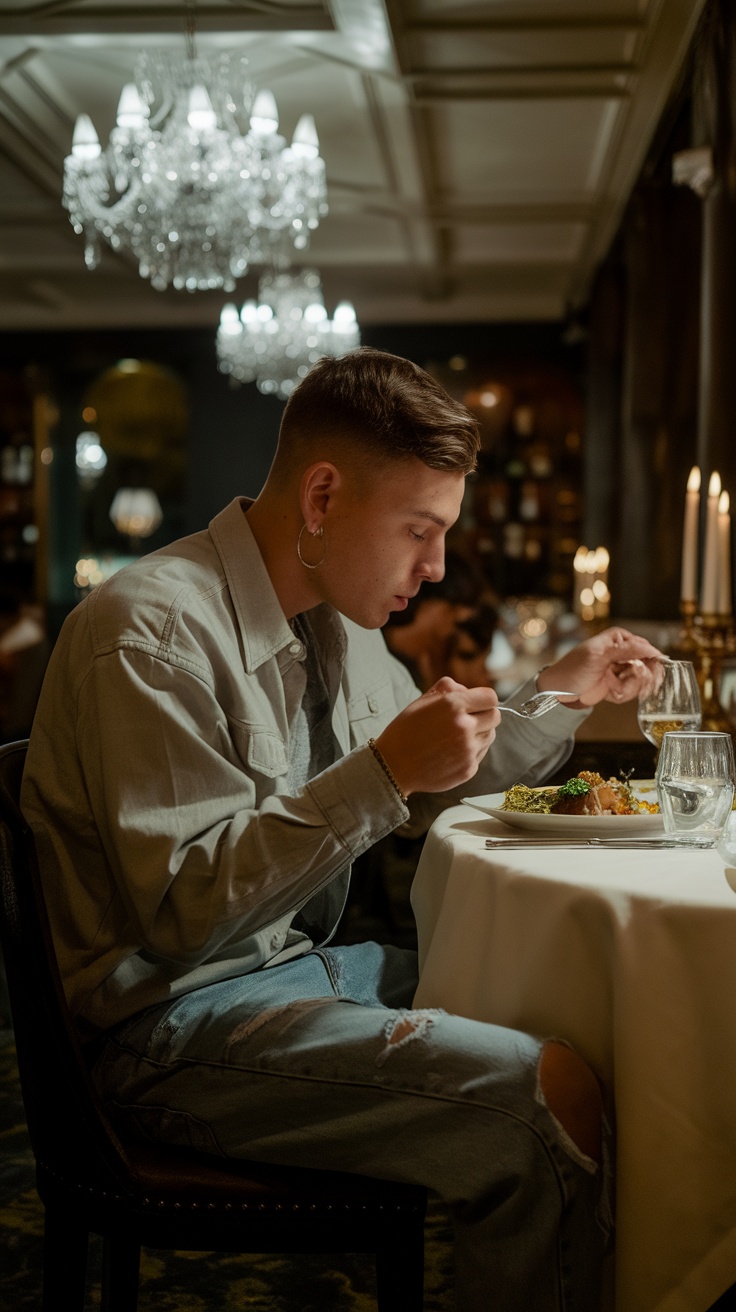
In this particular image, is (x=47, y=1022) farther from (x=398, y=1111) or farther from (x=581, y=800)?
(x=581, y=800)

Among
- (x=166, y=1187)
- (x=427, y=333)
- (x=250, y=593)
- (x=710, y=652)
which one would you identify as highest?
(x=427, y=333)

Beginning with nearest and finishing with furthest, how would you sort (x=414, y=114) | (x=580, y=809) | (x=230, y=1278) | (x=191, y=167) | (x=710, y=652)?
1. (x=580, y=809)
2. (x=230, y=1278)
3. (x=710, y=652)
4. (x=191, y=167)
5. (x=414, y=114)

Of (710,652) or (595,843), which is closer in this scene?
(595,843)

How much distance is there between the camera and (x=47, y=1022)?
47.6 inches

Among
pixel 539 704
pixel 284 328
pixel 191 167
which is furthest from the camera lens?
pixel 284 328

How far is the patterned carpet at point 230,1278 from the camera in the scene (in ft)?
6.22

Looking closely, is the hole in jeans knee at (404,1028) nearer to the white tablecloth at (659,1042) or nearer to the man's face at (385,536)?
the white tablecloth at (659,1042)

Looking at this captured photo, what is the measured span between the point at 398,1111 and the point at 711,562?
1.76 m

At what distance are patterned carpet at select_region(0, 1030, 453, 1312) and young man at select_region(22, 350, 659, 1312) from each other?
0.73m

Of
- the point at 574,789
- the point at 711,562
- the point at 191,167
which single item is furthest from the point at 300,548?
the point at 191,167

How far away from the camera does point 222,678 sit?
4.52 feet

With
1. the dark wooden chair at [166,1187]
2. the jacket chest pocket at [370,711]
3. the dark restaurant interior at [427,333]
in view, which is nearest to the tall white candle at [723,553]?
the dark restaurant interior at [427,333]

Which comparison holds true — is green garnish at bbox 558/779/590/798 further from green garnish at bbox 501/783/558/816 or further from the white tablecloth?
the white tablecloth

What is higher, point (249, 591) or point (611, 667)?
point (249, 591)
